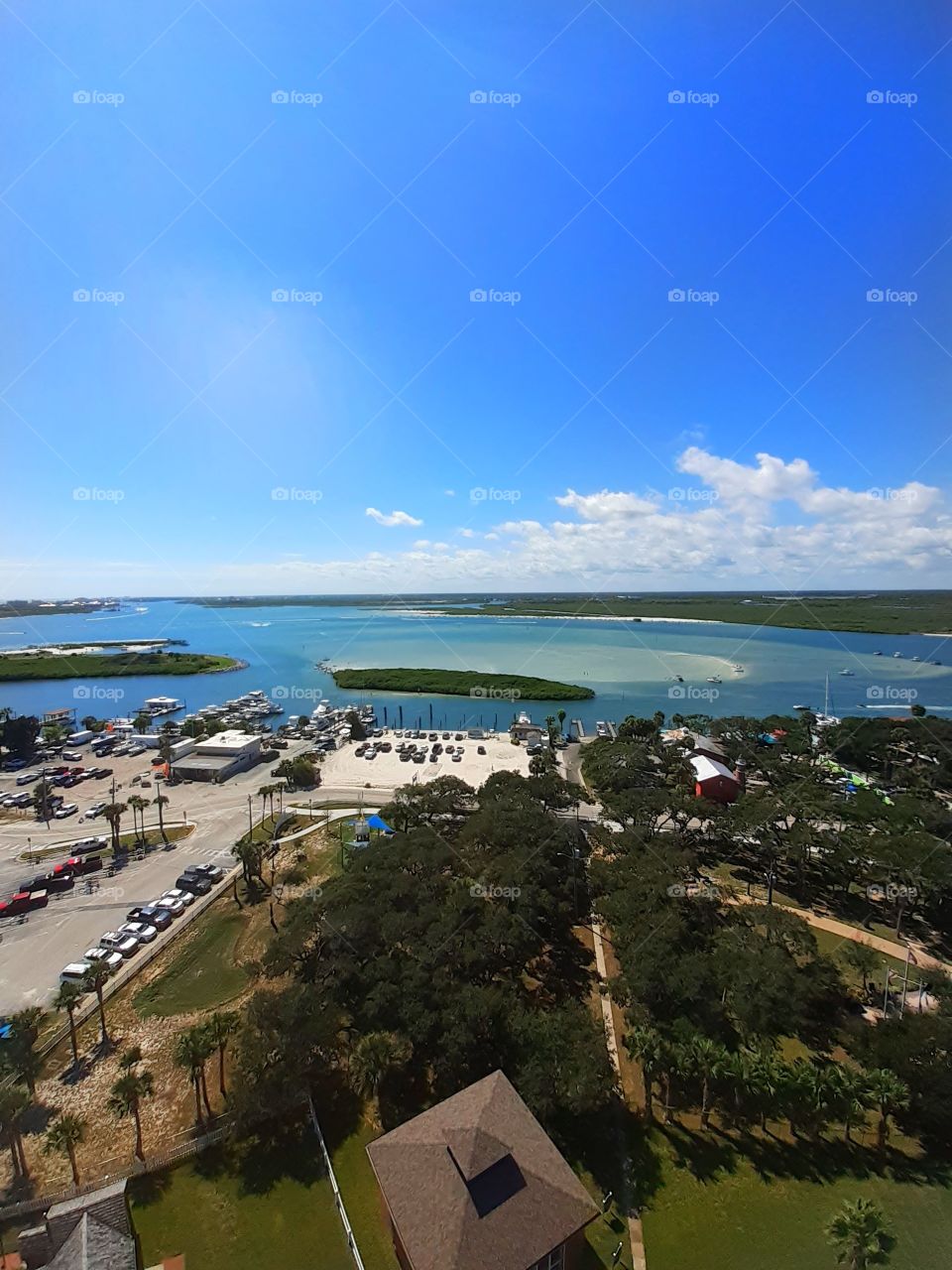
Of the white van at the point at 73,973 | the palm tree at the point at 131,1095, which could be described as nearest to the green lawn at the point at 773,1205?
the palm tree at the point at 131,1095

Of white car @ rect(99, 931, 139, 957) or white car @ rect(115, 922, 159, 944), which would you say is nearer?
white car @ rect(99, 931, 139, 957)

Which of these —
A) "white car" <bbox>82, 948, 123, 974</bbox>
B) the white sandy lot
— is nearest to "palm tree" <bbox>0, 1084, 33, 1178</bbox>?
"white car" <bbox>82, 948, 123, 974</bbox>

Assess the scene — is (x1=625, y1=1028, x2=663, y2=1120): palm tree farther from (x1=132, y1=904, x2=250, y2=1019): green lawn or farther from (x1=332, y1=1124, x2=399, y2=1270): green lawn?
(x1=132, y1=904, x2=250, y2=1019): green lawn

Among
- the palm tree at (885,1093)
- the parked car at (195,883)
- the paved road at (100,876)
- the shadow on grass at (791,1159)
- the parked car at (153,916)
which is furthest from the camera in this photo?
the parked car at (195,883)

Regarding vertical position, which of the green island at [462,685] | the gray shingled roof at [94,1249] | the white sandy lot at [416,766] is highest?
the gray shingled roof at [94,1249]

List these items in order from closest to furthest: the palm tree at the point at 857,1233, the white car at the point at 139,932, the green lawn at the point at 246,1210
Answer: the palm tree at the point at 857,1233 → the green lawn at the point at 246,1210 → the white car at the point at 139,932

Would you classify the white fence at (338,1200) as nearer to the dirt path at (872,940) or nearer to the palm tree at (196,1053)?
the palm tree at (196,1053)

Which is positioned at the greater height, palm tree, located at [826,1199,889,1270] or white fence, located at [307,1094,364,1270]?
palm tree, located at [826,1199,889,1270]
